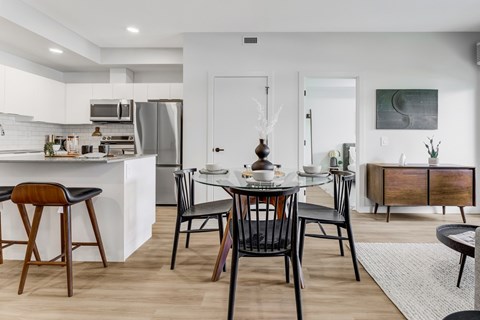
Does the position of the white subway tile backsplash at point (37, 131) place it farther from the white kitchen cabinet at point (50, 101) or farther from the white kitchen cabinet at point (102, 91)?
the white kitchen cabinet at point (102, 91)

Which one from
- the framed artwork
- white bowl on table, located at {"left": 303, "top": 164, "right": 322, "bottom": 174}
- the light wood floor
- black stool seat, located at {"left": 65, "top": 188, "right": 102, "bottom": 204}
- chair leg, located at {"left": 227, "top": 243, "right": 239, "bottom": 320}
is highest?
the framed artwork

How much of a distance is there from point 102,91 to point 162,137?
146cm

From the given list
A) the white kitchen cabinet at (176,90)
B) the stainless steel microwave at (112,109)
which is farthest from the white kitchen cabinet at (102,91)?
the white kitchen cabinet at (176,90)

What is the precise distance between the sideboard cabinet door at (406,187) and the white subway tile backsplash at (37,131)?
4.30 meters

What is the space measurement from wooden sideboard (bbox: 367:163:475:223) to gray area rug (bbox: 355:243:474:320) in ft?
3.33

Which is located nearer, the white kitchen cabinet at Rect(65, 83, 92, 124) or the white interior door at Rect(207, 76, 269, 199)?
the white interior door at Rect(207, 76, 269, 199)

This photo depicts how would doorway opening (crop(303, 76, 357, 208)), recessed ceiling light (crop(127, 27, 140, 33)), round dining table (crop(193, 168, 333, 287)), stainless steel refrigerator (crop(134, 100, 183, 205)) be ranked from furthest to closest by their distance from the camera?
1. doorway opening (crop(303, 76, 357, 208))
2. stainless steel refrigerator (crop(134, 100, 183, 205))
3. recessed ceiling light (crop(127, 27, 140, 33))
4. round dining table (crop(193, 168, 333, 287))

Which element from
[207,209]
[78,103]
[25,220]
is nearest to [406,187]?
[207,209]

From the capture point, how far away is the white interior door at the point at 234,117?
4.62 meters

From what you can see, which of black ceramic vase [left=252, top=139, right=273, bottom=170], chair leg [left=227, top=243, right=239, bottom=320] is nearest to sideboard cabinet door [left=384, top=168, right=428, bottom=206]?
black ceramic vase [left=252, top=139, right=273, bottom=170]

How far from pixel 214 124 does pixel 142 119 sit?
1216mm

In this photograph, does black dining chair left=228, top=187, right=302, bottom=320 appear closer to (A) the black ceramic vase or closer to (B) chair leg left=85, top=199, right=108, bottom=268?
(A) the black ceramic vase

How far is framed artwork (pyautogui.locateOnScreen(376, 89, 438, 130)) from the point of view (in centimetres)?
457

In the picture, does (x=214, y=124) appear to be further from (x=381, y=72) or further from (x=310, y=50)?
(x=381, y=72)
